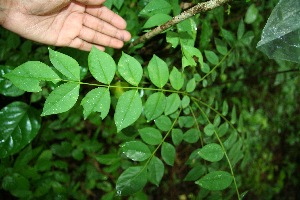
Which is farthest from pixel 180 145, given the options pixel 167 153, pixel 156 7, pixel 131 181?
pixel 156 7

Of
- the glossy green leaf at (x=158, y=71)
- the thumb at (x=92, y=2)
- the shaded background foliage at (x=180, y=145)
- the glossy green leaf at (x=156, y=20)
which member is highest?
the thumb at (x=92, y=2)

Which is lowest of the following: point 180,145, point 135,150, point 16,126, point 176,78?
point 180,145

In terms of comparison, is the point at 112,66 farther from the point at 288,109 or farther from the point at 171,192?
the point at 288,109

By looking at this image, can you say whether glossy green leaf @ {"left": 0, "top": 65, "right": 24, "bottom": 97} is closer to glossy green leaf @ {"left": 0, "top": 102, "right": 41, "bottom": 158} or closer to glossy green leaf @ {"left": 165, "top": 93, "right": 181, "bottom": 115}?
glossy green leaf @ {"left": 0, "top": 102, "right": 41, "bottom": 158}

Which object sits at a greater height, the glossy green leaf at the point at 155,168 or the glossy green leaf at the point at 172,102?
the glossy green leaf at the point at 172,102

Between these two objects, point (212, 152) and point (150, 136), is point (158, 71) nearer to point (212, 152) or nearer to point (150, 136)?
point (150, 136)

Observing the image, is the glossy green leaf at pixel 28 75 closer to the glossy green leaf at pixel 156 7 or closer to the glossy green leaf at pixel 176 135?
the glossy green leaf at pixel 156 7

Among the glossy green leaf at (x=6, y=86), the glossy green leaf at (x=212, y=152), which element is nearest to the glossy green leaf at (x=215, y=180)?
the glossy green leaf at (x=212, y=152)
